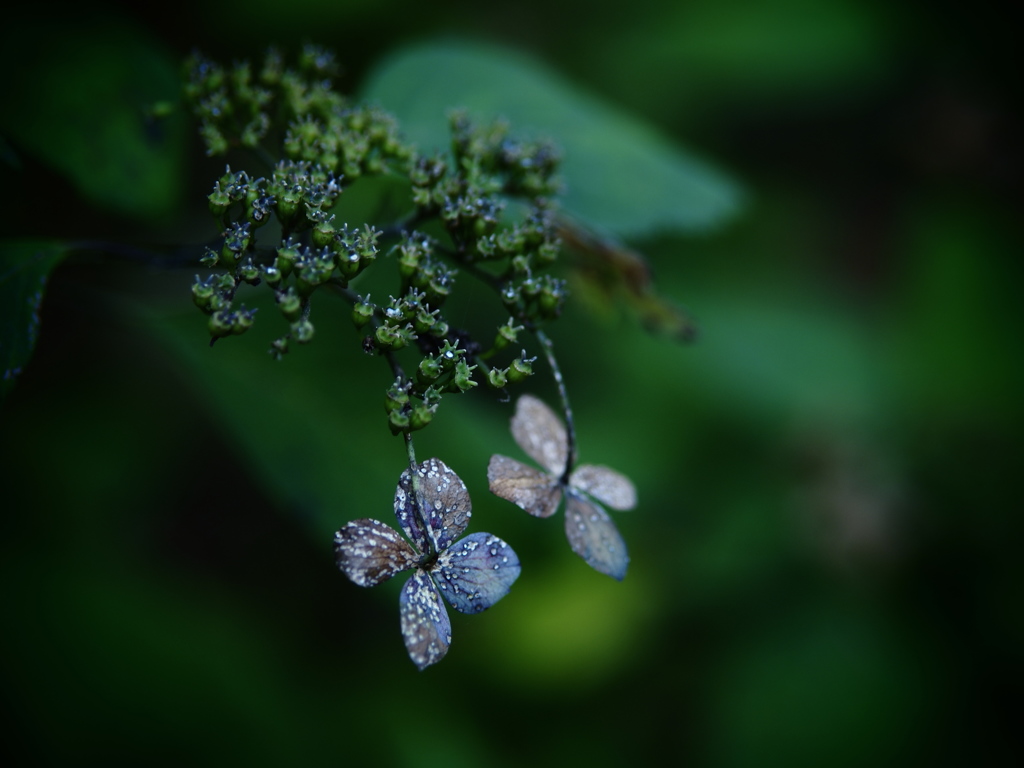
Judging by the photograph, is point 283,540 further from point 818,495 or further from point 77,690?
point 818,495

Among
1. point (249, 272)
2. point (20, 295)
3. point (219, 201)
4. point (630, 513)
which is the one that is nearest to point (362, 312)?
point (249, 272)

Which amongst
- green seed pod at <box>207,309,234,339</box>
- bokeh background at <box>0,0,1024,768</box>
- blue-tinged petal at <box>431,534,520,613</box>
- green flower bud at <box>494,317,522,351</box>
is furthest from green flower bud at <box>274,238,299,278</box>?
bokeh background at <box>0,0,1024,768</box>

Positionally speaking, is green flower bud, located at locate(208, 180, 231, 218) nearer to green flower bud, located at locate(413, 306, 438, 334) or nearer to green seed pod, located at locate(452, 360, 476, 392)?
green flower bud, located at locate(413, 306, 438, 334)

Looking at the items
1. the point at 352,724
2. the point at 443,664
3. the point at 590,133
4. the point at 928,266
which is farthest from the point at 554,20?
the point at 352,724

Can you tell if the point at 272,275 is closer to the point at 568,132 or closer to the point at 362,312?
the point at 362,312

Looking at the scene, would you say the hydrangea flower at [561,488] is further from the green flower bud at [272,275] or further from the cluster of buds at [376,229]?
the green flower bud at [272,275]
